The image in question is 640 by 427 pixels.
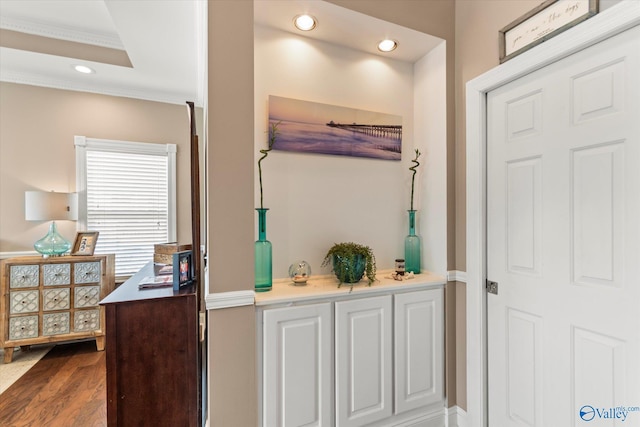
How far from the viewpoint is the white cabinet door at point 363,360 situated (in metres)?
1.59

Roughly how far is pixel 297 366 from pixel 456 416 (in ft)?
3.99

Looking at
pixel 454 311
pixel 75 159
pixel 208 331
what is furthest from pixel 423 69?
pixel 75 159

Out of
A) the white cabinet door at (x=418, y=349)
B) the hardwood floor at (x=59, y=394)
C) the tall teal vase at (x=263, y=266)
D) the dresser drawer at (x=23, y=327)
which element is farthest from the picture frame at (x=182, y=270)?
the dresser drawer at (x=23, y=327)

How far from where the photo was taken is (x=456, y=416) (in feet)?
6.20

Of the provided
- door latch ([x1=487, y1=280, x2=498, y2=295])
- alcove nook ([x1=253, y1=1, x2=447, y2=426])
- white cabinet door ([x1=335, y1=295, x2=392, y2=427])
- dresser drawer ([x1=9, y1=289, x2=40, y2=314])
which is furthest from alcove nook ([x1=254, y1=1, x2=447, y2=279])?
dresser drawer ([x1=9, y1=289, x2=40, y2=314])

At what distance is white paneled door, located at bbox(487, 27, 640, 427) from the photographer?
3.80 ft

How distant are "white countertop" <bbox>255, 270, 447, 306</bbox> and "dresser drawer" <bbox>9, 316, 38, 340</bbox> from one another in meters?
2.77

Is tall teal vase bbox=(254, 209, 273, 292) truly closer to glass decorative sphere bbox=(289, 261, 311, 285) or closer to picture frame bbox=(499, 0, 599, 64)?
glass decorative sphere bbox=(289, 261, 311, 285)

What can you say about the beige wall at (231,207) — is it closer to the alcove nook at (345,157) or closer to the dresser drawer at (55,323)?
the alcove nook at (345,157)

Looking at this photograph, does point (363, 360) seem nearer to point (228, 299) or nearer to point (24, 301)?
point (228, 299)

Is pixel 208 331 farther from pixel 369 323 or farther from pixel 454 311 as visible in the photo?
pixel 454 311

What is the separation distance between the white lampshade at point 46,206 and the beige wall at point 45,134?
19 cm

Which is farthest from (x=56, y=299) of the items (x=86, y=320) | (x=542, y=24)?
(x=542, y=24)

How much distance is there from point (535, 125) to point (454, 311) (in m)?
1.21
